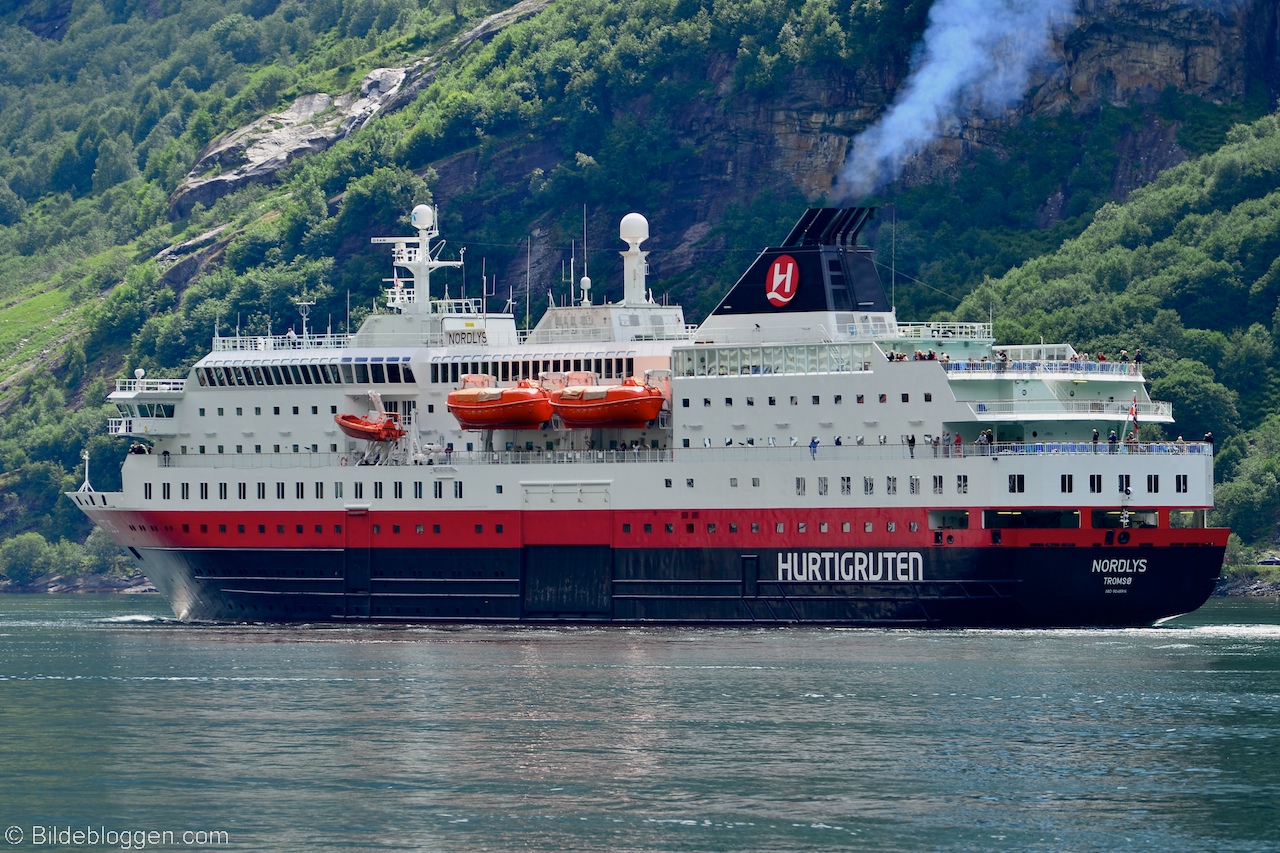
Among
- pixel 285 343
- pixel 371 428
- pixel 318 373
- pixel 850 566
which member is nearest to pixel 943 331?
pixel 850 566

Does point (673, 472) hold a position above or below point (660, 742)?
above

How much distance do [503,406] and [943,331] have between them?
471 inches

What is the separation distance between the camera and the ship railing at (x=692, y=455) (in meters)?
56.9

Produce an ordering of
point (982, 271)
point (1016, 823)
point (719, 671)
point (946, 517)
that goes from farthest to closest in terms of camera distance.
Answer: point (982, 271)
point (946, 517)
point (719, 671)
point (1016, 823)

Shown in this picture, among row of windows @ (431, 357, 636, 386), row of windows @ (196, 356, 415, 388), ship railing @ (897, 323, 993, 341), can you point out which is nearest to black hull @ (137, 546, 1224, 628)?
row of windows @ (431, 357, 636, 386)

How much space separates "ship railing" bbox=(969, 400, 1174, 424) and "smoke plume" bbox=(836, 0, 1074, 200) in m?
48.2

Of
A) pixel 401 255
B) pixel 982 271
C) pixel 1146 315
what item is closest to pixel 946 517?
pixel 401 255

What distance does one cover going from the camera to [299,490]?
64.2 m

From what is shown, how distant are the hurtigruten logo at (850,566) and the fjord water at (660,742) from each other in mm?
1806

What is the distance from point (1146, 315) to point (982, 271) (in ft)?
49.3

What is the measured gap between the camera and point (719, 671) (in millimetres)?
49281

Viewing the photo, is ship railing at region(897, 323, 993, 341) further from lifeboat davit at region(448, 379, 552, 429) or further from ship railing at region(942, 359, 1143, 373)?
lifeboat davit at region(448, 379, 552, 429)

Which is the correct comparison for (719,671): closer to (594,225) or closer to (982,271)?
(982,271)

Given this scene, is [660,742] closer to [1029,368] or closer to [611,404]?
[611,404]
